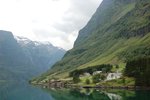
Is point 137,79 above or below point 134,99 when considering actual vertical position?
above

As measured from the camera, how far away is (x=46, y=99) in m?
175

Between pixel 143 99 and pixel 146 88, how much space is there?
6086 centimetres

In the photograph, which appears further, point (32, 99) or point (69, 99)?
point (32, 99)

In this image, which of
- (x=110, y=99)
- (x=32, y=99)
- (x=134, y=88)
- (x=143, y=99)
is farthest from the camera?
(x=134, y=88)

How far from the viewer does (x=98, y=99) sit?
147000mm

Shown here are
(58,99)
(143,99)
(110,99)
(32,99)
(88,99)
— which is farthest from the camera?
(32,99)

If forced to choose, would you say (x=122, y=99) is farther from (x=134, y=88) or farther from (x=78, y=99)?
(x=134, y=88)

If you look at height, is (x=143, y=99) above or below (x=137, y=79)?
below

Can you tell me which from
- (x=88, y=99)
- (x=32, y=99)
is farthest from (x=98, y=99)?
(x=32, y=99)

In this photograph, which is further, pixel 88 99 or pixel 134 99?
pixel 88 99

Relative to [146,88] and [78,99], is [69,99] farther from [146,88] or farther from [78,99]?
[146,88]

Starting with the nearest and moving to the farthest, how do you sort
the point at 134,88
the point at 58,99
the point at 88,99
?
the point at 88,99, the point at 58,99, the point at 134,88

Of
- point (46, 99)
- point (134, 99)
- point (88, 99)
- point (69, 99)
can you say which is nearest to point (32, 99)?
point (46, 99)

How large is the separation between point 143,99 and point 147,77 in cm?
6243
